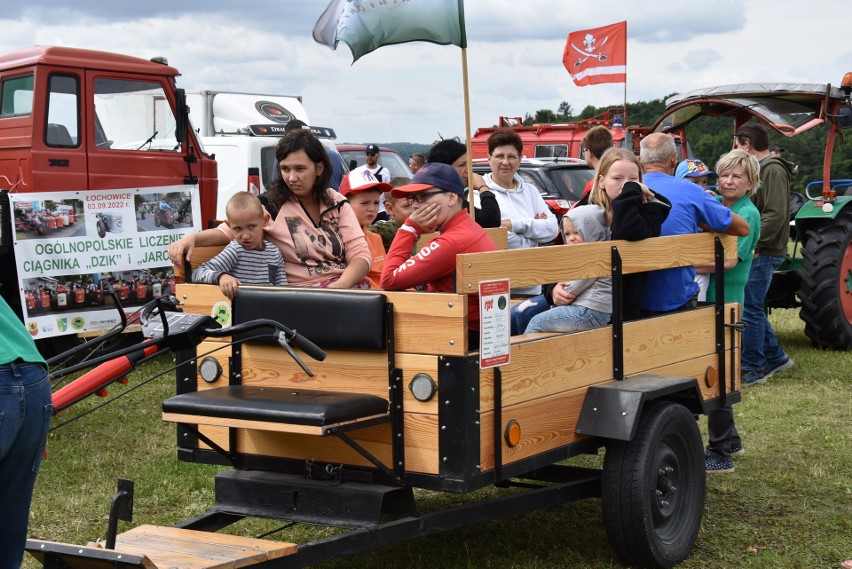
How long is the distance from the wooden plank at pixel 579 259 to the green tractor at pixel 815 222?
15.5 ft


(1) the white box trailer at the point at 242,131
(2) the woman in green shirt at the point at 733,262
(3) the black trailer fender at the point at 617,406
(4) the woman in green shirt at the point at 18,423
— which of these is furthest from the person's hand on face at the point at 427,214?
(1) the white box trailer at the point at 242,131

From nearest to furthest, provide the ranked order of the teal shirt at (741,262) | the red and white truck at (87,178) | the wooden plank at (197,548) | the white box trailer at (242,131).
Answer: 1. the wooden plank at (197,548)
2. the teal shirt at (741,262)
3. the red and white truck at (87,178)
4. the white box trailer at (242,131)

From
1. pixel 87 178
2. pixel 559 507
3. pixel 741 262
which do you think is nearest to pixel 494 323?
pixel 559 507

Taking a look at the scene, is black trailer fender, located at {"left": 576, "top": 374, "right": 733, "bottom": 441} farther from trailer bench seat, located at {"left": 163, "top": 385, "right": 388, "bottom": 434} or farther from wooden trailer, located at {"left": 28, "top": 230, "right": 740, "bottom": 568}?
trailer bench seat, located at {"left": 163, "top": 385, "right": 388, "bottom": 434}

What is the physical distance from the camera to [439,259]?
418 cm

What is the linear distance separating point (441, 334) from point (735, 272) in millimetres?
3848

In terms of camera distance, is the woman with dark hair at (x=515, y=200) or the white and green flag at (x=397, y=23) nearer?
the white and green flag at (x=397, y=23)

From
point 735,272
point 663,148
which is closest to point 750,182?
point 735,272

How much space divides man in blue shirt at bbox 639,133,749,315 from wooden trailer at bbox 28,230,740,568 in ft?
0.78

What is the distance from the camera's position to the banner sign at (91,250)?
8.47m

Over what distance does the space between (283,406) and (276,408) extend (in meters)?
0.03

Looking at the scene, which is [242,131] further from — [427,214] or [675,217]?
[427,214]

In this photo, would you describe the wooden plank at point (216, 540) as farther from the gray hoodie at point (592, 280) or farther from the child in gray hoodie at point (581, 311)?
the gray hoodie at point (592, 280)

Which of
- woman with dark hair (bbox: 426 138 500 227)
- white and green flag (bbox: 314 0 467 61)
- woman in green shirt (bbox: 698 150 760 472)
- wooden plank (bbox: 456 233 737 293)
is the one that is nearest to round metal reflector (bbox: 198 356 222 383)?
wooden plank (bbox: 456 233 737 293)
